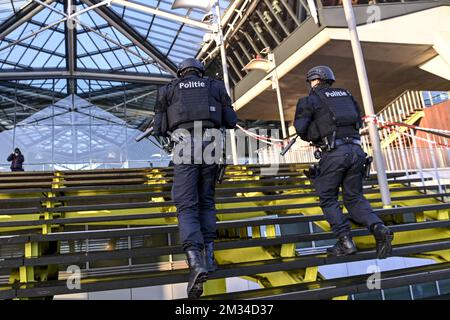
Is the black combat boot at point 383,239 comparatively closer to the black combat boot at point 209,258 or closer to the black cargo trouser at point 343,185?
the black cargo trouser at point 343,185

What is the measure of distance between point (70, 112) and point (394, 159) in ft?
62.7

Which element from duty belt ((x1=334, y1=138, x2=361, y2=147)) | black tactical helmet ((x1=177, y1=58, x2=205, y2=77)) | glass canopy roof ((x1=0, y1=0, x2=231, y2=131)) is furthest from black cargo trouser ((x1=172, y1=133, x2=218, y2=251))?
glass canopy roof ((x1=0, y1=0, x2=231, y2=131))

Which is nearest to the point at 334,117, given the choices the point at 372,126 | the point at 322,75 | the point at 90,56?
the point at 322,75

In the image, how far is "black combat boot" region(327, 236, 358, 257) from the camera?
11.4 feet

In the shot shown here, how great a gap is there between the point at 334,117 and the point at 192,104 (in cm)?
132

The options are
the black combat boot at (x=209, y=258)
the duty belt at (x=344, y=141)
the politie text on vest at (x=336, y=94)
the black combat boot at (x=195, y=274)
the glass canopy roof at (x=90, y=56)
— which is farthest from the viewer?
the glass canopy roof at (x=90, y=56)

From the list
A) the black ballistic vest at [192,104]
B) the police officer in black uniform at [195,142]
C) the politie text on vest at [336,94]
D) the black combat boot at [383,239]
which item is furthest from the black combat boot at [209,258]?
the politie text on vest at [336,94]

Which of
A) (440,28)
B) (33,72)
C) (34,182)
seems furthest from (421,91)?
(33,72)

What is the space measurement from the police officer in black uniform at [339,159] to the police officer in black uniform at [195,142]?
0.81 m

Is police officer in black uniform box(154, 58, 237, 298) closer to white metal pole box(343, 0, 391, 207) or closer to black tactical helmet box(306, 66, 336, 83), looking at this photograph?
black tactical helmet box(306, 66, 336, 83)

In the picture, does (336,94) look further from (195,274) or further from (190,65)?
(195,274)

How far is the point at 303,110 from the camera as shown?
12.0 feet

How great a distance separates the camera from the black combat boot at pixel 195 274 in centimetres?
277
